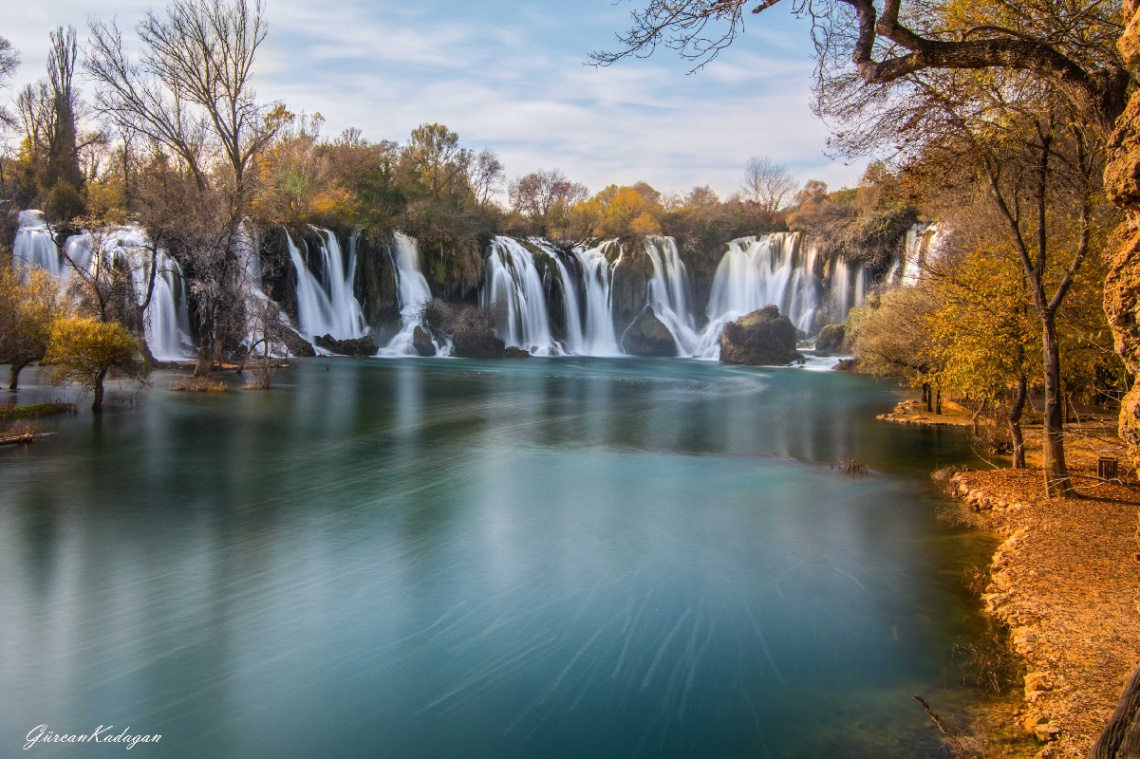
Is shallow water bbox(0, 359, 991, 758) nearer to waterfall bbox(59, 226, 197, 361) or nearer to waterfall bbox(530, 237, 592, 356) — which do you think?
waterfall bbox(59, 226, 197, 361)

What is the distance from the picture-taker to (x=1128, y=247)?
3.46 meters

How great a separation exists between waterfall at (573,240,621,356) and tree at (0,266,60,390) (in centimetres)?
A: 3623

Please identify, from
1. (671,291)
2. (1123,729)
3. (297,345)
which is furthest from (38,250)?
(1123,729)

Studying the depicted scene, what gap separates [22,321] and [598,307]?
131 feet

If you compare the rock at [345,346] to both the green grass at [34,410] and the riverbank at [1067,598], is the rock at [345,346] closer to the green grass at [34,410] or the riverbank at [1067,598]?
the green grass at [34,410]

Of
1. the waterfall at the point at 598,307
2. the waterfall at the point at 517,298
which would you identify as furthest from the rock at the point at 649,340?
the waterfall at the point at 517,298

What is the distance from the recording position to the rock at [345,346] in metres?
42.2

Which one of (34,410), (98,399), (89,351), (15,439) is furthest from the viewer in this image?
(98,399)

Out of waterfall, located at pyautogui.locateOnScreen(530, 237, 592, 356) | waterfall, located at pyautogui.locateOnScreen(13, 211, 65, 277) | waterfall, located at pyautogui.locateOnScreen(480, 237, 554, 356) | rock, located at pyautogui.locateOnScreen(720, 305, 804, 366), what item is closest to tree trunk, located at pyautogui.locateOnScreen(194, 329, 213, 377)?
waterfall, located at pyautogui.locateOnScreen(13, 211, 65, 277)

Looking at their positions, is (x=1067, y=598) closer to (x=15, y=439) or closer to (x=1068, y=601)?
(x=1068, y=601)

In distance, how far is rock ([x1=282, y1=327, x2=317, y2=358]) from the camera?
34531 mm

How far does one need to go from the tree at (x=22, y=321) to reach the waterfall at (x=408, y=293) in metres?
25.7

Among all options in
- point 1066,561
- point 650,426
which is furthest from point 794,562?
point 650,426

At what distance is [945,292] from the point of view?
38.5 ft
